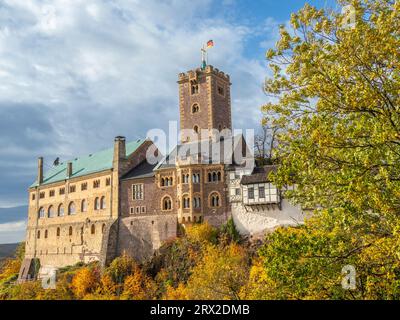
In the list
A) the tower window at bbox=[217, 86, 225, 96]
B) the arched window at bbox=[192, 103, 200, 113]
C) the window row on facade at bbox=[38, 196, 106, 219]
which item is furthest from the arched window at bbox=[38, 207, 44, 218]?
the tower window at bbox=[217, 86, 225, 96]

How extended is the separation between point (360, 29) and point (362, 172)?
13.1 feet

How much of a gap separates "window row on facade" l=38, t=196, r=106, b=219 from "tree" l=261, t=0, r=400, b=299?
148 feet

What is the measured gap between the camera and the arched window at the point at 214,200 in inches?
1797

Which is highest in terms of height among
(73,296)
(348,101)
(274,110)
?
(274,110)

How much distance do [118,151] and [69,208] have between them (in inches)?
529

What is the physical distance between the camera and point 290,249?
1259 cm

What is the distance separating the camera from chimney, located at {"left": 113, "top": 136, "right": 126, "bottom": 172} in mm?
54469

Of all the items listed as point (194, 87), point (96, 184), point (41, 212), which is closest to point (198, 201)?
point (96, 184)

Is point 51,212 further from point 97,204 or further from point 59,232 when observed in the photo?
point 97,204

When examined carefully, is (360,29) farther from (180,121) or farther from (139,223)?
(180,121)

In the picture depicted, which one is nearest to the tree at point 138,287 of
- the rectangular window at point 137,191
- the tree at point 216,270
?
the tree at point 216,270

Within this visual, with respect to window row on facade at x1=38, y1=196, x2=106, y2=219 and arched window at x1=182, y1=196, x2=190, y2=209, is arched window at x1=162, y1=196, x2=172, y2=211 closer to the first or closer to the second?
arched window at x1=182, y1=196, x2=190, y2=209

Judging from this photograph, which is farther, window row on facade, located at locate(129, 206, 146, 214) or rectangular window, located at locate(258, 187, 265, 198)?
window row on facade, located at locate(129, 206, 146, 214)
